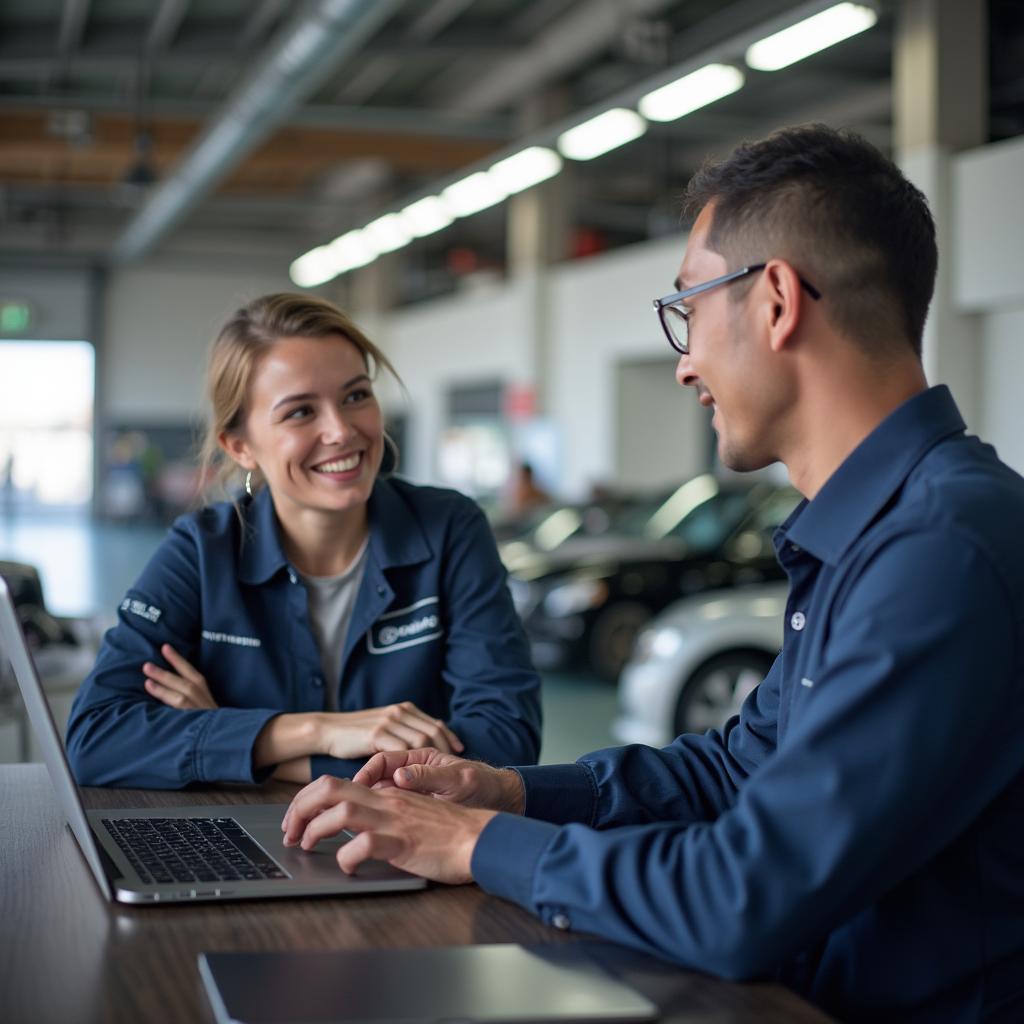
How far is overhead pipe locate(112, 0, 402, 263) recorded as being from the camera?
8.73 meters

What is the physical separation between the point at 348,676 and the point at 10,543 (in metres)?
17.8

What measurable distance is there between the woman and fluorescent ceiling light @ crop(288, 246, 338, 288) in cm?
1355

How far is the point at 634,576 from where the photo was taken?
855 cm

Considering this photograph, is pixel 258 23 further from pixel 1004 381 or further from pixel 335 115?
pixel 1004 381

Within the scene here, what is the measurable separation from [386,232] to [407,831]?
1333 centimetres

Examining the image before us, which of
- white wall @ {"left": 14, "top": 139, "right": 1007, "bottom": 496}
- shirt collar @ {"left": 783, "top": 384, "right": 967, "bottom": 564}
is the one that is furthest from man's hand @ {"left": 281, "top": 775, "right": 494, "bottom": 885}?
white wall @ {"left": 14, "top": 139, "right": 1007, "bottom": 496}

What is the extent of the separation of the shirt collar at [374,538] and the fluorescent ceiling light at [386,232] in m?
11.3

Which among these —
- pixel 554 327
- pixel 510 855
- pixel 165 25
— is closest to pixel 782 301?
pixel 510 855

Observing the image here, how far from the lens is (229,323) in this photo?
2803 millimetres

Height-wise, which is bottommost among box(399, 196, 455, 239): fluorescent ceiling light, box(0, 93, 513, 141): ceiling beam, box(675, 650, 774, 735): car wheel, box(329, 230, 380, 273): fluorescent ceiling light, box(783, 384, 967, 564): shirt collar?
box(675, 650, 774, 735): car wheel

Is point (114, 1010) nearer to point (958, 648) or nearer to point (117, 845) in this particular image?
point (117, 845)

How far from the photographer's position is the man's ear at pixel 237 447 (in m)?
2.82

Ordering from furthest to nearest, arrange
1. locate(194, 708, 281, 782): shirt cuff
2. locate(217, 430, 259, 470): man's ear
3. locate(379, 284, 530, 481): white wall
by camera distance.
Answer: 1. locate(379, 284, 530, 481): white wall
2. locate(217, 430, 259, 470): man's ear
3. locate(194, 708, 281, 782): shirt cuff

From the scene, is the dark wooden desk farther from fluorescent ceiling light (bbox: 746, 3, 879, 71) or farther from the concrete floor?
fluorescent ceiling light (bbox: 746, 3, 879, 71)
